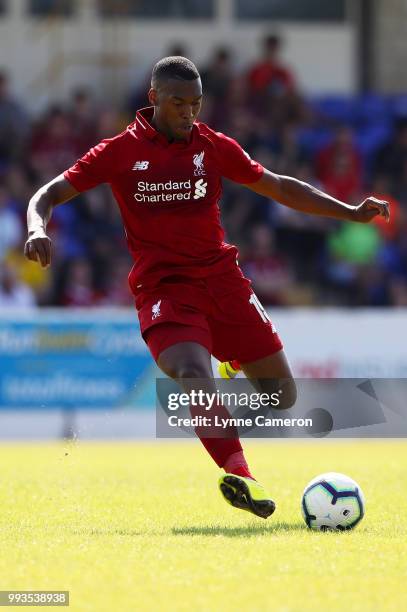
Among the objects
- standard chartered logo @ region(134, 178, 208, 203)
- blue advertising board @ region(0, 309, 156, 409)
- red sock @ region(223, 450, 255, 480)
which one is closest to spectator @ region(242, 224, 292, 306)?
blue advertising board @ region(0, 309, 156, 409)

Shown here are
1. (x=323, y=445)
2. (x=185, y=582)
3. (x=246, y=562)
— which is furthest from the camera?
(x=323, y=445)

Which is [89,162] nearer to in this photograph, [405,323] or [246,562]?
[246,562]

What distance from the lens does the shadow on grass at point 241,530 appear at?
715 cm

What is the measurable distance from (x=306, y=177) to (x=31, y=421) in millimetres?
6163

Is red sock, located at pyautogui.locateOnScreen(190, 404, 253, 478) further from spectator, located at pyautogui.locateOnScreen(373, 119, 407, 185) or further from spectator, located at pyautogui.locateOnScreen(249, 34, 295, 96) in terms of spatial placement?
spectator, located at pyautogui.locateOnScreen(373, 119, 407, 185)

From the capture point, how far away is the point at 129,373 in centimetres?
1644

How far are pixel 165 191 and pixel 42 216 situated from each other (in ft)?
2.43

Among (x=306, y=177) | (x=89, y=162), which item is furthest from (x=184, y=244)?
(x=306, y=177)

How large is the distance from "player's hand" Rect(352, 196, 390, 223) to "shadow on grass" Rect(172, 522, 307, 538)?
6.15ft

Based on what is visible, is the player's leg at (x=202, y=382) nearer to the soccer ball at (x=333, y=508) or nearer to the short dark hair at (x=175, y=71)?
the soccer ball at (x=333, y=508)

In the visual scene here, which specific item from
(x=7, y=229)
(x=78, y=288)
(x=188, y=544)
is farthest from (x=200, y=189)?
(x=7, y=229)

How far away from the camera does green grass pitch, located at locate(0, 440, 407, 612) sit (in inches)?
215

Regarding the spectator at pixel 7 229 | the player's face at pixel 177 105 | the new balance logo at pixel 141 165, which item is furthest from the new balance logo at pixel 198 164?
the spectator at pixel 7 229

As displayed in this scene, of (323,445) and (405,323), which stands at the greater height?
(405,323)
